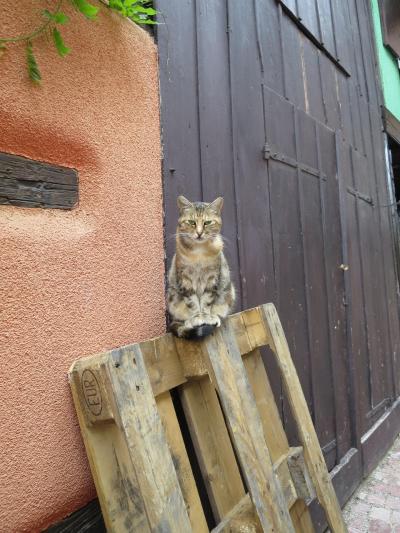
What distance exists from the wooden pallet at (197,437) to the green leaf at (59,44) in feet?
3.10

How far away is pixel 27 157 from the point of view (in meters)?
1.17

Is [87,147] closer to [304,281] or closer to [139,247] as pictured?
[139,247]

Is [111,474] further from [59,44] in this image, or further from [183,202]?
[59,44]

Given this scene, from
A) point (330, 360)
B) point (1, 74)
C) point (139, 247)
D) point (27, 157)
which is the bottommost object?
point (330, 360)

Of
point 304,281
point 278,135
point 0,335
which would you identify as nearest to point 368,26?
point 278,135

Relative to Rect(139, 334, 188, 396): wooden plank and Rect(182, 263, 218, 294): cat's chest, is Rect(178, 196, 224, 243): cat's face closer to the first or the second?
Rect(182, 263, 218, 294): cat's chest

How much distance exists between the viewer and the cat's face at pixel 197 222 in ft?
4.78

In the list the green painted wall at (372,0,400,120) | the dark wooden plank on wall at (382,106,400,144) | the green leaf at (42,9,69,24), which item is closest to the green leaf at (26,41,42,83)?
the green leaf at (42,9,69,24)

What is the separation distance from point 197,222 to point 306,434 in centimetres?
106

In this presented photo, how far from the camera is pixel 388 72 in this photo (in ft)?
16.3

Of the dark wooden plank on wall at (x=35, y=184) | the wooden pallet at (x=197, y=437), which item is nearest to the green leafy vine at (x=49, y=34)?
the dark wooden plank on wall at (x=35, y=184)

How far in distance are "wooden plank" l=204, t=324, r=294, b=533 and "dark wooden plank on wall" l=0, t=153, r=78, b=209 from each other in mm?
695

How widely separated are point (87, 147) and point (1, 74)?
0.33 meters

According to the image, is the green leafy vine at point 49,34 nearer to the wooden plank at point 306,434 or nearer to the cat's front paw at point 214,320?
the cat's front paw at point 214,320
